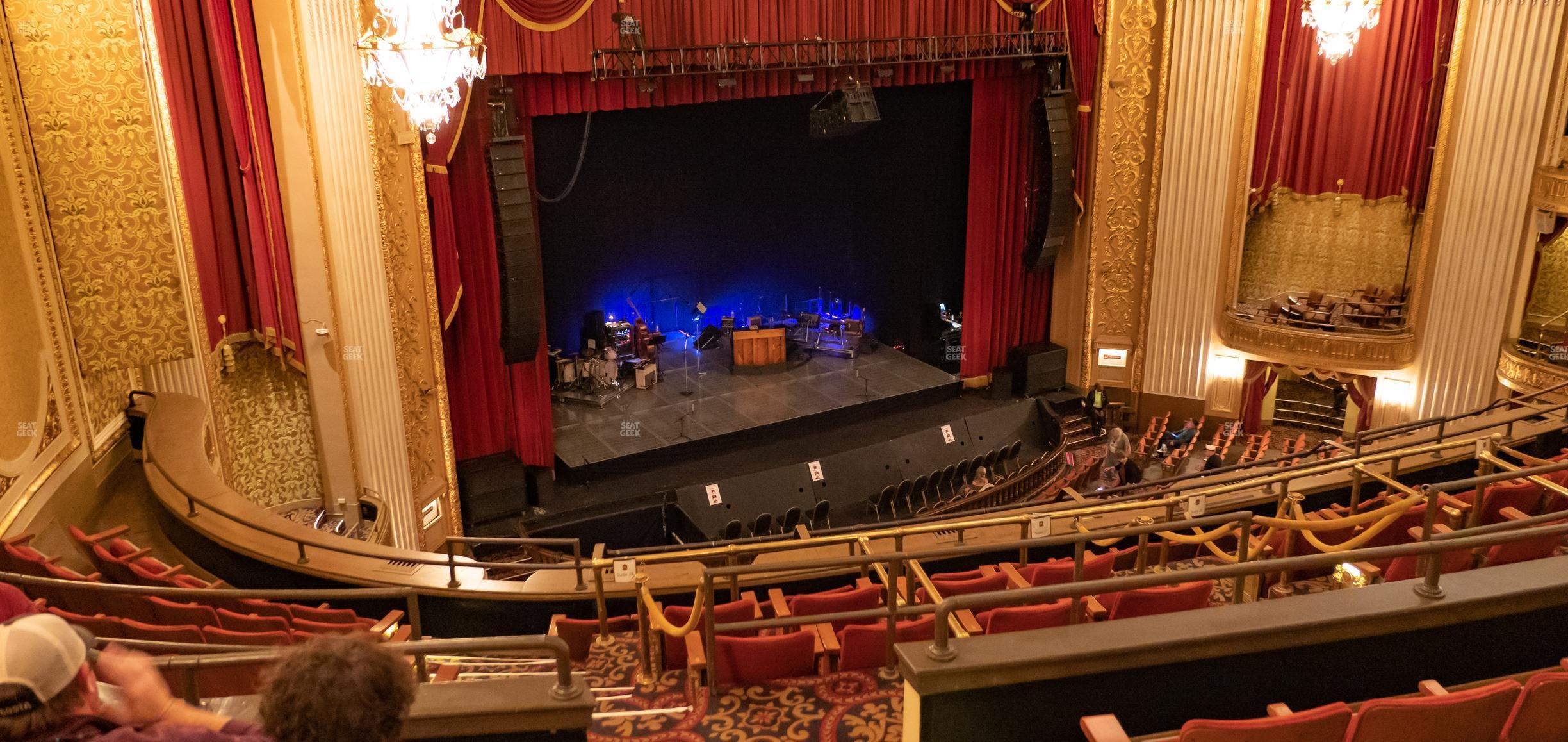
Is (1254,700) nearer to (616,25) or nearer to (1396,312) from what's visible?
(616,25)

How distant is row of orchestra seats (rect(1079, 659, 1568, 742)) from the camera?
3.35 m

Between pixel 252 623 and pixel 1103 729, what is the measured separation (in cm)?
388

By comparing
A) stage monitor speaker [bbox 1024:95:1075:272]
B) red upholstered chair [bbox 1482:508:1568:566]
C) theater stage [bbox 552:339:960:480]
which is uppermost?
stage monitor speaker [bbox 1024:95:1075:272]

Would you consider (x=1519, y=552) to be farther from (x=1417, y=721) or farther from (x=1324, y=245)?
(x=1324, y=245)

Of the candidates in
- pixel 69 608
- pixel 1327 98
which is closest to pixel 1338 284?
pixel 1327 98

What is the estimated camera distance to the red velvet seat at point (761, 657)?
4613mm

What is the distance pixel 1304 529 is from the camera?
555 cm

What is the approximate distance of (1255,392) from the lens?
564 inches

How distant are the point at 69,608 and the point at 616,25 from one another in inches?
291

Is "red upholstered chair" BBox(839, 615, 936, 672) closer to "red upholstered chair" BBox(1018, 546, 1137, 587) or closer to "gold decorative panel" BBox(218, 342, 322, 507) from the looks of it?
"red upholstered chair" BBox(1018, 546, 1137, 587)

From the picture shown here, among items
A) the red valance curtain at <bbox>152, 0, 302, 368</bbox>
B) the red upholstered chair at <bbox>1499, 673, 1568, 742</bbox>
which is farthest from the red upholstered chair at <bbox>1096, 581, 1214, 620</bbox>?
the red valance curtain at <bbox>152, 0, 302, 368</bbox>

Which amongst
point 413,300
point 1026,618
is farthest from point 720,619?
point 413,300

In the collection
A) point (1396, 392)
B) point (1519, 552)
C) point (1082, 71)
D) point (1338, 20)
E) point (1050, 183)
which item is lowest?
point (1396, 392)

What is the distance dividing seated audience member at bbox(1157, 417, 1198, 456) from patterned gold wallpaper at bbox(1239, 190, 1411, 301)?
7.27 ft
